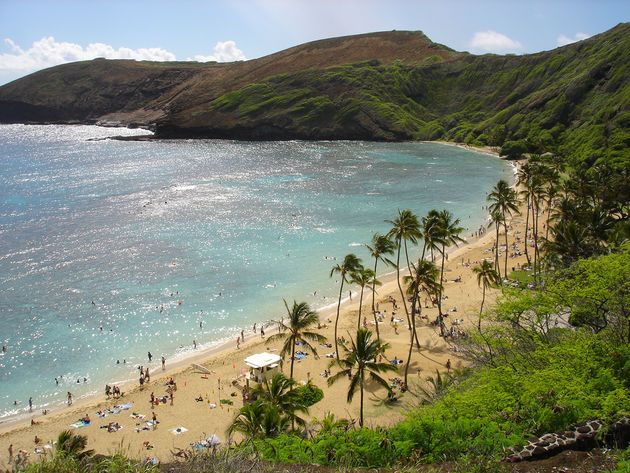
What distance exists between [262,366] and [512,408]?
18.7 m

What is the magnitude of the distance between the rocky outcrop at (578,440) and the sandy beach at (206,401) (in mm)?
12744

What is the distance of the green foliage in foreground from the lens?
51.7 ft

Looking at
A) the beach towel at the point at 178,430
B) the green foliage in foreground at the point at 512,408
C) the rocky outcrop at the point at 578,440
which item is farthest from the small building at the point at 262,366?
the rocky outcrop at the point at 578,440

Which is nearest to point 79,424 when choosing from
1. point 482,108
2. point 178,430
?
point 178,430

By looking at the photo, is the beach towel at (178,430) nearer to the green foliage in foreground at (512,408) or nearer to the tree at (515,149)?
the green foliage in foreground at (512,408)

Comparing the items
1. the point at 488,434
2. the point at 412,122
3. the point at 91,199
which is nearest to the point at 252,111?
the point at 412,122

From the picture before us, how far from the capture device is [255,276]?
183ft

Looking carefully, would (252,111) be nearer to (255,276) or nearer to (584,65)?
(584,65)

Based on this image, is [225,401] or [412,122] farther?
[412,122]

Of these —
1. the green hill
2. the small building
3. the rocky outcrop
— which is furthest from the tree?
the rocky outcrop

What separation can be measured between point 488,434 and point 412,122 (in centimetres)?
17845

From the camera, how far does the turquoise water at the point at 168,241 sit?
41.7m

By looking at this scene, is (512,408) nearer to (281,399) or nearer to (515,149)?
(281,399)

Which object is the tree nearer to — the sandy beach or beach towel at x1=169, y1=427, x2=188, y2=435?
the sandy beach
